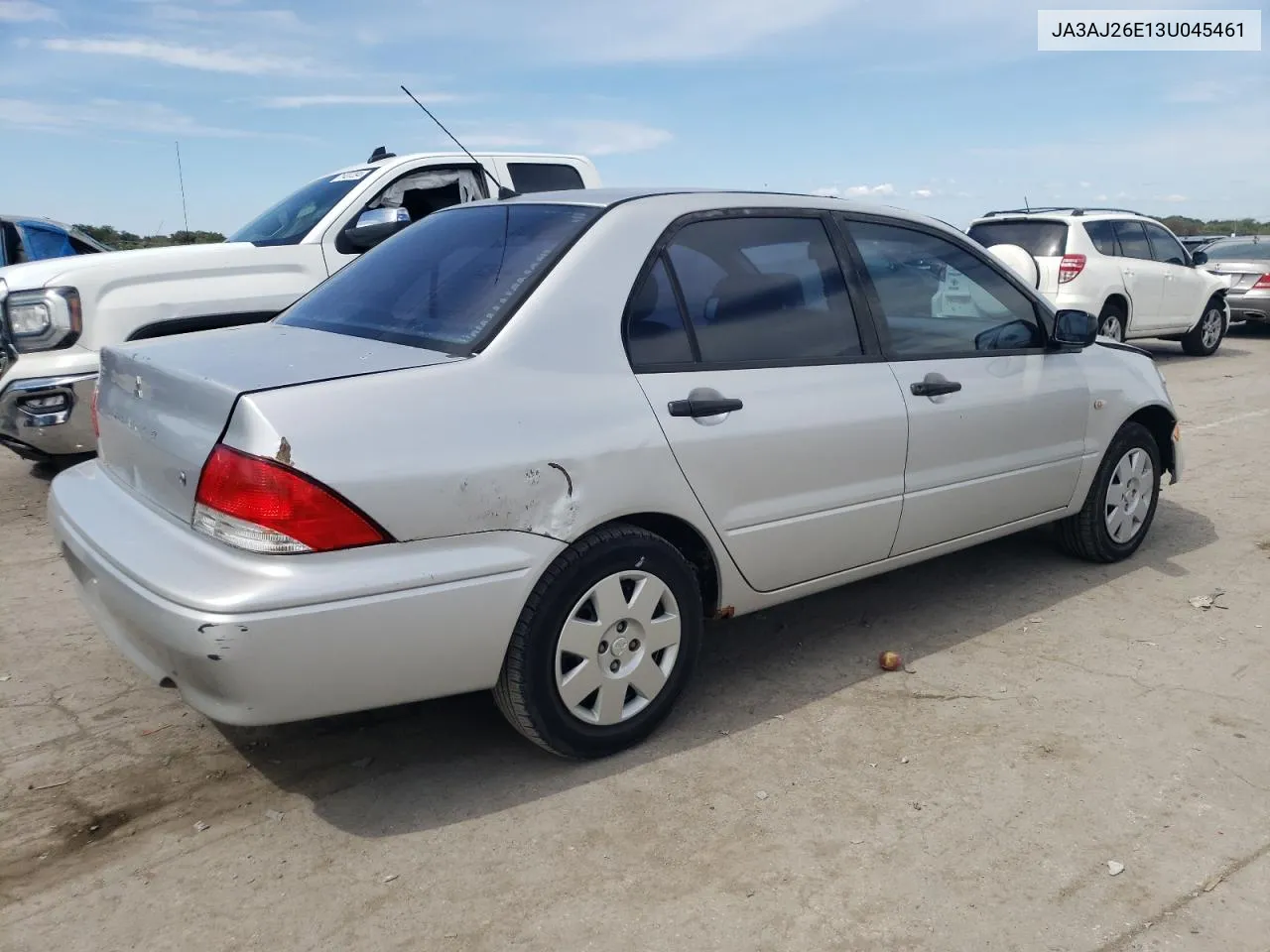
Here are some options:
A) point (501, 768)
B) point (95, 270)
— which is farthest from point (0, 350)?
point (501, 768)

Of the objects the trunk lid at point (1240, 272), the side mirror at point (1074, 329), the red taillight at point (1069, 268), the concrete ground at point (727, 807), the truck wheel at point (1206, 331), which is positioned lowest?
the truck wheel at point (1206, 331)

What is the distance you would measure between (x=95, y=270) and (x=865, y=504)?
4594mm

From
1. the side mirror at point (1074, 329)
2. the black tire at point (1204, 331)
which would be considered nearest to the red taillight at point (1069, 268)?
the black tire at point (1204, 331)

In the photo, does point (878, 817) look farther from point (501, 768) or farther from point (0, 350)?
point (0, 350)

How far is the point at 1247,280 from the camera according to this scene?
15.6 m

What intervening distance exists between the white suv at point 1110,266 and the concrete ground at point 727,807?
8.17m

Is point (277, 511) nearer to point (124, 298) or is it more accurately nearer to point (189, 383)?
point (189, 383)

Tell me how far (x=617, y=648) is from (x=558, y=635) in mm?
239

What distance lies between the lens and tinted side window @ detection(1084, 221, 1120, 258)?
39.8 feet

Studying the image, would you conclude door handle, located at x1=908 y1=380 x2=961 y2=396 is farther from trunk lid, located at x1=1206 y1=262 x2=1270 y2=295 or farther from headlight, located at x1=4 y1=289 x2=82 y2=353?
trunk lid, located at x1=1206 y1=262 x2=1270 y2=295

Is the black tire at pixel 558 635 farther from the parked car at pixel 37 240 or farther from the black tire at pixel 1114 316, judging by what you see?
the black tire at pixel 1114 316

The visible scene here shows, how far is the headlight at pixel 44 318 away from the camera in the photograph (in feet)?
19.7

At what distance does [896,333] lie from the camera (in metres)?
4.04

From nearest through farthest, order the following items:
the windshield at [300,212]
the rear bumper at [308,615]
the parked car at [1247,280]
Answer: the rear bumper at [308,615], the windshield at [300,212], the parked car at [1247,280]
